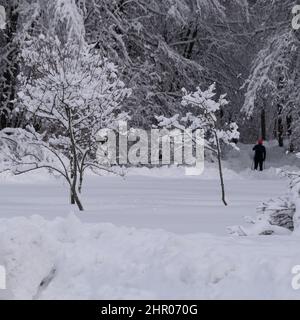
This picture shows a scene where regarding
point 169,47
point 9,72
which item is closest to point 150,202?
point 9,72

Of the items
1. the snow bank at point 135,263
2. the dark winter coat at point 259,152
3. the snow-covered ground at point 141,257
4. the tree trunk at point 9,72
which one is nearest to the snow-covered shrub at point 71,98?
the snow-covered ground at point 141,257

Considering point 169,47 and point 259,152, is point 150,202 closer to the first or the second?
point 169,47

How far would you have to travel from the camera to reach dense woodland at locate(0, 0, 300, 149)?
21.3 metres

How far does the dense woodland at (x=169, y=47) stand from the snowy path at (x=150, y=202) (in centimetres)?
318

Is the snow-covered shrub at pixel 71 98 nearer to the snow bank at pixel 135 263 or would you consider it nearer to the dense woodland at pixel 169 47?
the snow bank at pixel 135 263

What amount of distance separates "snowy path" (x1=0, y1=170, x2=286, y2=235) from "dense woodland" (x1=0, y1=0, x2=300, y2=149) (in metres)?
3.18

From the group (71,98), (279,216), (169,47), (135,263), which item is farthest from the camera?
(169,47)

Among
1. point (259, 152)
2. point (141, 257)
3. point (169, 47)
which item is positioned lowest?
point (141, 257)

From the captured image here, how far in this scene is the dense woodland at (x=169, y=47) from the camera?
21.3 m

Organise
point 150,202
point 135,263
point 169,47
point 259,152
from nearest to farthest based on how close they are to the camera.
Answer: point 135,263 → point 150,202 → point 169,47 → point 259,152

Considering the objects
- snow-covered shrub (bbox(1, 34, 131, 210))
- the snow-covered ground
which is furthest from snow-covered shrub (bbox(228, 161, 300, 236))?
snow-covered shrub (bbox(1, 34, 131, 210))

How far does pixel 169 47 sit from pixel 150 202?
13.1 m

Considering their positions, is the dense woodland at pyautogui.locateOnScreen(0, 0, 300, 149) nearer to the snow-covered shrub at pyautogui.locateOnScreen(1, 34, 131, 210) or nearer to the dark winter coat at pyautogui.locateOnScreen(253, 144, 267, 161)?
the dark winter coat at pyautogui.locateOnScreen(253, 144, 267, 161)

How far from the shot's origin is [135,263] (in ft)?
24.5
